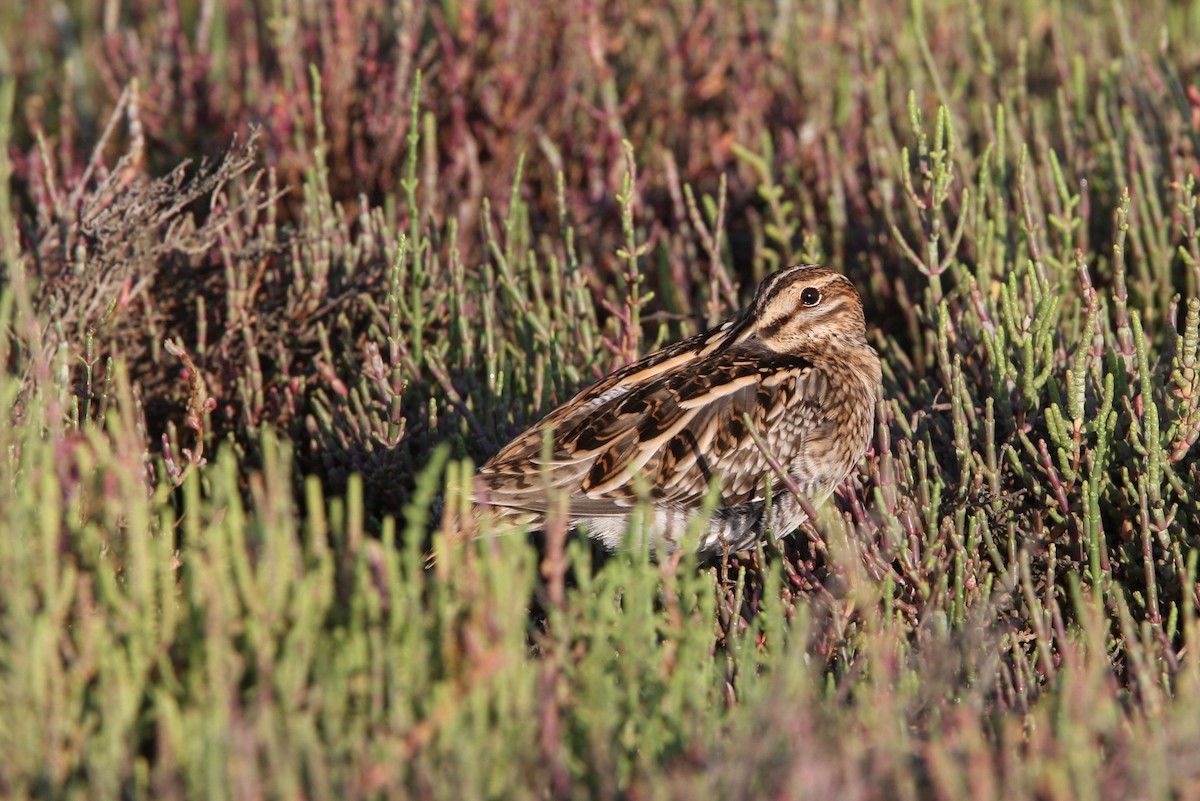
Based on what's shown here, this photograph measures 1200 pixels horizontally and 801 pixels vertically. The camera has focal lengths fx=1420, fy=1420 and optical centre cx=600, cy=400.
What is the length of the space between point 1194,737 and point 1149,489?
135 centimetres

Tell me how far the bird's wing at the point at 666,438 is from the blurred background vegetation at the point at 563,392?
0.22 meters

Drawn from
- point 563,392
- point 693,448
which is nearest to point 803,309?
point 693,448

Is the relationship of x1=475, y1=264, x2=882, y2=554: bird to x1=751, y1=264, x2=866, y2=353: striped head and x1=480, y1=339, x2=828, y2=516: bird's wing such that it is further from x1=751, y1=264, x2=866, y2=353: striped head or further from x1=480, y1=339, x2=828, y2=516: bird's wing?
x1=751, y1=264, x2=866, y2=353: striped head

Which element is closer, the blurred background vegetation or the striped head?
the blurred background vegetation

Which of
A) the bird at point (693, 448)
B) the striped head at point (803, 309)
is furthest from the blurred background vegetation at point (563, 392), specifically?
the striped head at point (803, 309)

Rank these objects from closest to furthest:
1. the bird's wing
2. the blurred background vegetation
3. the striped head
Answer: the blurred background vegetation → the bird's wing → the striped head

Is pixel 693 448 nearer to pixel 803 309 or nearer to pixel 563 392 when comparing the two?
pixel 803 309

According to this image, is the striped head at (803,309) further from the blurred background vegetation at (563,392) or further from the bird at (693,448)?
the blurred background vegetation at (563,392)

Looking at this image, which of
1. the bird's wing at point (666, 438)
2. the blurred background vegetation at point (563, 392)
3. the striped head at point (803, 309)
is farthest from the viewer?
the striped head at point (803, 309)

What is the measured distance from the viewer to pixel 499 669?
2393 mm

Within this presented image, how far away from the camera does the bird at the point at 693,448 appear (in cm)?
368

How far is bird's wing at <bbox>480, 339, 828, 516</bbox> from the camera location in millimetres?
3674

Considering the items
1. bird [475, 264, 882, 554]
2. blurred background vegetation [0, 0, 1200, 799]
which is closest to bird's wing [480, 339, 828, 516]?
bird [475, 264, 882, 554]

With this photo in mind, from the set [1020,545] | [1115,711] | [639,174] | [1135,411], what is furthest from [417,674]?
[639,174]
